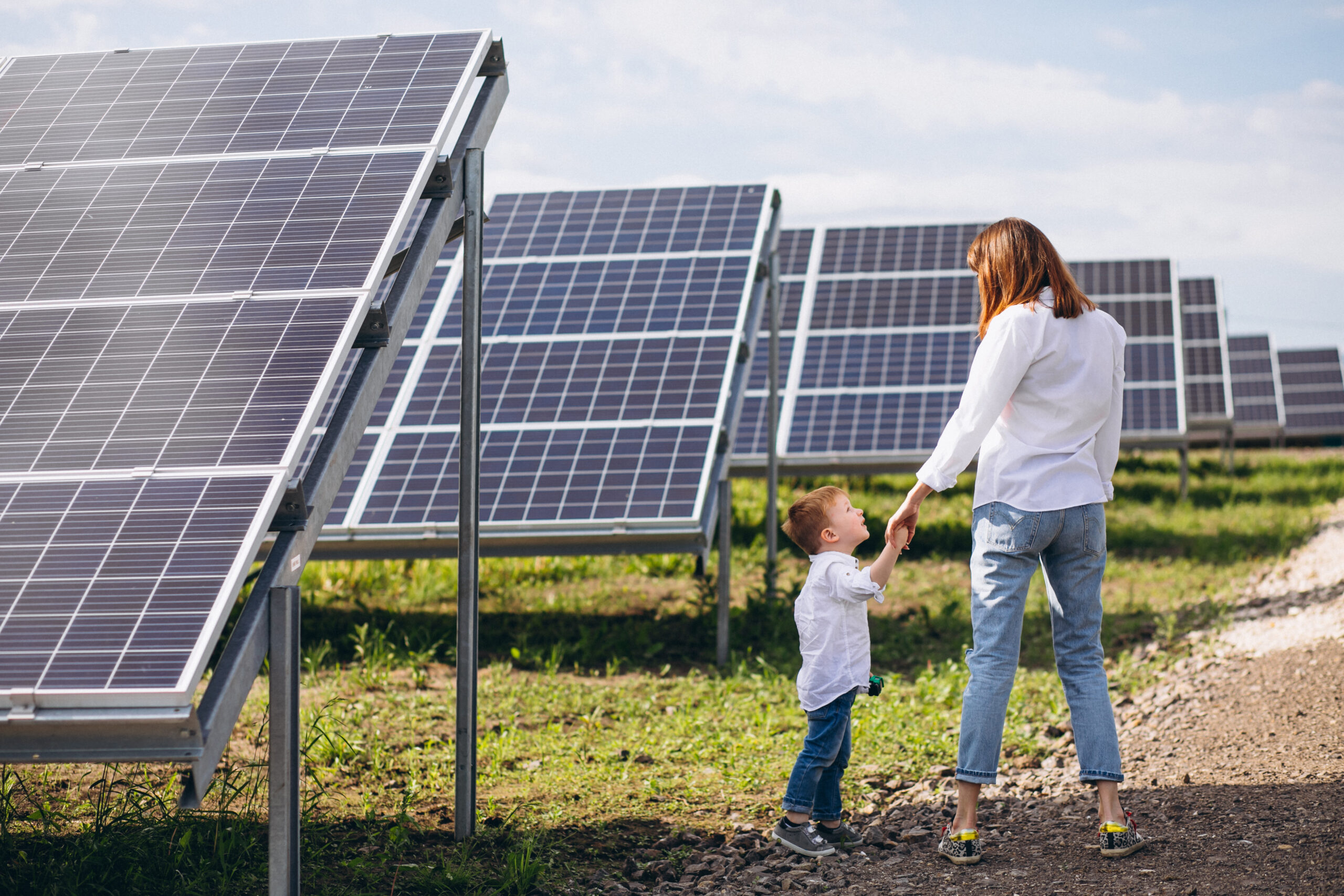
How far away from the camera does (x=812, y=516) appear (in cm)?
435

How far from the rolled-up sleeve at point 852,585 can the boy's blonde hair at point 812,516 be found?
14cm

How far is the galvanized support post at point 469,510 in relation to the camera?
4562 mm

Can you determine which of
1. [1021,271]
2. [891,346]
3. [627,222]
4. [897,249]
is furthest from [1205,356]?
[1021,271]

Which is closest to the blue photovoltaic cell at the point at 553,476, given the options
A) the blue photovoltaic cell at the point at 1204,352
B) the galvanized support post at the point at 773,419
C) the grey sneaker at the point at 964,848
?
the galvanized support post at the point at 773,419

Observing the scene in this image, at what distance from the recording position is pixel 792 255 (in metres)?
16.6

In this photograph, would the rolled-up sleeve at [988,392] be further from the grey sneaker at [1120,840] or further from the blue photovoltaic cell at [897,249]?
the blue photovoltaic cell at [897,249]

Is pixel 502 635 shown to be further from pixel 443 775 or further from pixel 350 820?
pixel 350 820

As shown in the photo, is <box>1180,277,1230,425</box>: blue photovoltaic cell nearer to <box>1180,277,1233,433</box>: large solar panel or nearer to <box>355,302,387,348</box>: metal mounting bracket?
<box>1180,277,1233,433</box>: large solar panel

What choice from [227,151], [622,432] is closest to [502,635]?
[622,432]

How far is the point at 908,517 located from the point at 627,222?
6.69 metres

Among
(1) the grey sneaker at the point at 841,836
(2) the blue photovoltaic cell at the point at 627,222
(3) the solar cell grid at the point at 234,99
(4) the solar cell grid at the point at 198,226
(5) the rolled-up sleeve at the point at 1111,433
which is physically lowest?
(1) the grey sneaker at the point at 841,836

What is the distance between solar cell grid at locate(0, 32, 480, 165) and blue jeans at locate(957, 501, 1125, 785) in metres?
2.74

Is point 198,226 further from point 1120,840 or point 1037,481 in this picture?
point 1120,840

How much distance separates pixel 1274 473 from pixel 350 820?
21708 millimetres
